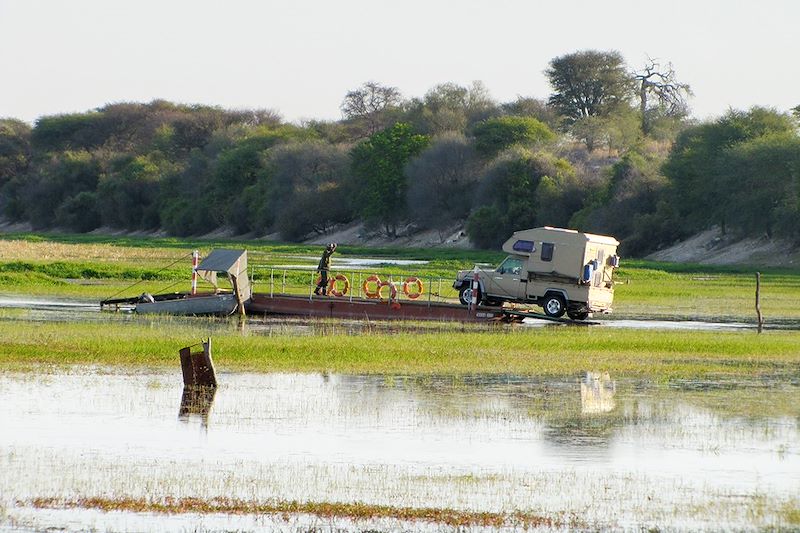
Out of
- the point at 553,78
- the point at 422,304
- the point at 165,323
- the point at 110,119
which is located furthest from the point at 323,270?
the point at 110,119

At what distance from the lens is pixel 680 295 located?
53.0 m

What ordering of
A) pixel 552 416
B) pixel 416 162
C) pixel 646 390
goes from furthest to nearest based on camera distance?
pixel 416 162
pixel 646 390
pixel 552 416

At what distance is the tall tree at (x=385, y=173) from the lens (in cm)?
11688

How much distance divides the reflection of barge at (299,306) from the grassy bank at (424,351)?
3.92 metres

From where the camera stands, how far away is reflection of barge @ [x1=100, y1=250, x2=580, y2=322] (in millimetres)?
39228

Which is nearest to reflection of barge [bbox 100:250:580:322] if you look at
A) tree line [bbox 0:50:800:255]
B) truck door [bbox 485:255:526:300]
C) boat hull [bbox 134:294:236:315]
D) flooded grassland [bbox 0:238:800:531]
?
boat hull [bbox 134:294:236:315]

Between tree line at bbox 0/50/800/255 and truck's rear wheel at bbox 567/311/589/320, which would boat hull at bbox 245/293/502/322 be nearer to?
truck's rear wheel at bbox 567/311/589/320

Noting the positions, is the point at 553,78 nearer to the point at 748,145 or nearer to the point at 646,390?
the point at 748,145

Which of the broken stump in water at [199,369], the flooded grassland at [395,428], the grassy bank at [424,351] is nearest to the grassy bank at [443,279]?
the grassy bank at [424,351]

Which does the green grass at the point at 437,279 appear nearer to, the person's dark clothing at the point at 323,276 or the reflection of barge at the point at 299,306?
the reflection of barge at the point at 299,306

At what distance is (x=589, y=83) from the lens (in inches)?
5330

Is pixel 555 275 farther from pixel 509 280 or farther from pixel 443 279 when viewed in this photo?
pixel 443 279

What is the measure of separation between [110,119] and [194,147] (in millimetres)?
17950

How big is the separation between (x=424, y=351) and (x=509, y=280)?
10985 millimetres
